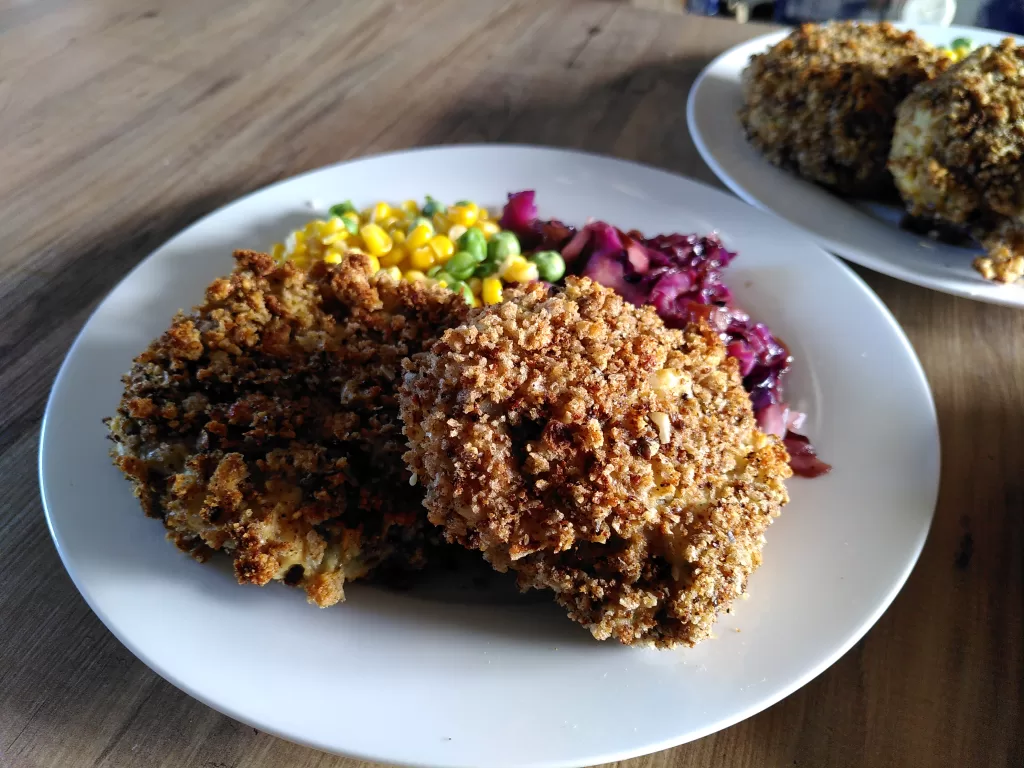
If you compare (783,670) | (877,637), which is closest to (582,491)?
(783,670)

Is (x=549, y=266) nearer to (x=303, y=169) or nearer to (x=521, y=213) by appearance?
(x=521, y=213)

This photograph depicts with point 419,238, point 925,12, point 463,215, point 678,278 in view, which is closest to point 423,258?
point 419,238

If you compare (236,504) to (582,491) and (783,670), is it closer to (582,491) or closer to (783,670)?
(582,491)

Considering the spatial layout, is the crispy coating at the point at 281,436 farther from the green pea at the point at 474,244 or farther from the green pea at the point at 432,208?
the green pea at the point at 432,208

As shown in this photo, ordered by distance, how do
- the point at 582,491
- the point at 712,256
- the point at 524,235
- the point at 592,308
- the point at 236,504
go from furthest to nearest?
the point at 524,235 < the point at 712,256 < the point at 592,308 < the point at 236,504 < the point at 582,491

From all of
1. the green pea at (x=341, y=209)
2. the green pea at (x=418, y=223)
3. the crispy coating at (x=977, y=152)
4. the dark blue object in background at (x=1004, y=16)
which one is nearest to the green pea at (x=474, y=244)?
the green pea at (x=418, y=223)
